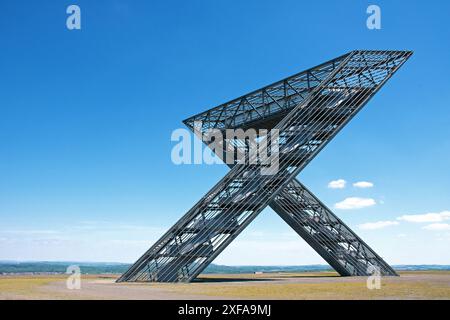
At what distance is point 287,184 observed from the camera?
125ft

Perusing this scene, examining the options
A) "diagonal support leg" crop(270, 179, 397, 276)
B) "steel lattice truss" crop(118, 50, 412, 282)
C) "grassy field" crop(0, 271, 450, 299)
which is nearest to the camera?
"grassy field" crop(0, 271, 450, 299)

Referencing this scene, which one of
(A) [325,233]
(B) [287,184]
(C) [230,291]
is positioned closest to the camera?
(C) [230,291]

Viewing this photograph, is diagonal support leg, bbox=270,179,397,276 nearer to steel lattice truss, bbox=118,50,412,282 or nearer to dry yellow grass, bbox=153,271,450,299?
steel lattice truss, bbox=118,50,412,282

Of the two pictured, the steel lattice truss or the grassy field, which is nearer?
the grassy field

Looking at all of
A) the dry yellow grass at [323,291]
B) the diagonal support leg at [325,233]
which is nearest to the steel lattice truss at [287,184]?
the diagonal support leg at [325,233]

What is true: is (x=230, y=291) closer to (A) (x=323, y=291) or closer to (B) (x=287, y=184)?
(A) (x=323, y=291)

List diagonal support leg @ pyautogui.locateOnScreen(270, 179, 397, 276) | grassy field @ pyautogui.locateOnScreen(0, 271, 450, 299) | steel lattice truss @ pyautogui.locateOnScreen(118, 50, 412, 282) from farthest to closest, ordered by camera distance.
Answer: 1. diagonal support leg @ pyautogui.locateOnScreen(270, 179, 397, 276)
2. steel lattice truss @ pyautogui.locateOnScreen(118, 50, 412, 282)
3. grassy field @ pyautogui.locateOnScreen(0, 271, 450, 299)

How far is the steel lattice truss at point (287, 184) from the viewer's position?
34812 millimetres

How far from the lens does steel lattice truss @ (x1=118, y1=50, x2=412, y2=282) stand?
3481 centimetres

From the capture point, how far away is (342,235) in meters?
46.0

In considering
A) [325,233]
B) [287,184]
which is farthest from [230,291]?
[325,233]

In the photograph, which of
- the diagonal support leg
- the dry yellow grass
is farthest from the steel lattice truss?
the dry yellow grass
